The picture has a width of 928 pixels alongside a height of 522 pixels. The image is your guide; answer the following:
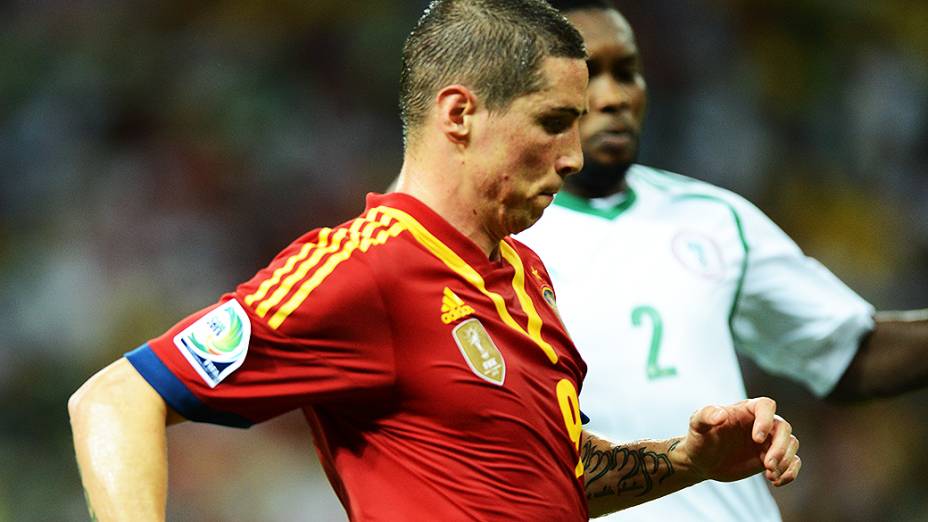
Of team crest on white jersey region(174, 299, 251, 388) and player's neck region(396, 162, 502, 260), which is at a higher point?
player's neck region(396, 162, 502, 260)

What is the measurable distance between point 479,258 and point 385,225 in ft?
0.73

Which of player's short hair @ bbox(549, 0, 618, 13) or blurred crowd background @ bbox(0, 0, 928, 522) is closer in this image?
player's short hair @ bbox(549, 0, 618, 13)

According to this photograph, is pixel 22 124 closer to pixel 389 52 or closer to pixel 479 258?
pixel 389 52

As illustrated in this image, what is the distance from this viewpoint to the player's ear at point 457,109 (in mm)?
2479

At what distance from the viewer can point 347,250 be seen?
7.60ft

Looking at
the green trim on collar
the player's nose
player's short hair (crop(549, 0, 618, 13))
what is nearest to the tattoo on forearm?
the player's nose

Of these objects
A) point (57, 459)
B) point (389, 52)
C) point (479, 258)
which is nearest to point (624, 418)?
point (479, 258)

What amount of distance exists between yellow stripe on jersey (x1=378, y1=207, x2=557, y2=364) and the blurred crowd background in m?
4.34

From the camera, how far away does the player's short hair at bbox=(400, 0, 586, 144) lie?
248cm

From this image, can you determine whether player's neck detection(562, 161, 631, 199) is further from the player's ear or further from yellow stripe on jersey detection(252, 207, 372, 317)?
yellow stripe on jersey detection(252, 207, 372, 317)

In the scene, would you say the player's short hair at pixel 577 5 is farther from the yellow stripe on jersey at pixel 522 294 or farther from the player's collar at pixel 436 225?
the player's collar at pixel 436 225

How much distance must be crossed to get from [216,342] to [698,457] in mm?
1062

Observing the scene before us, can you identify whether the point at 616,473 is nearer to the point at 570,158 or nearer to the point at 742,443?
the point at 742,443

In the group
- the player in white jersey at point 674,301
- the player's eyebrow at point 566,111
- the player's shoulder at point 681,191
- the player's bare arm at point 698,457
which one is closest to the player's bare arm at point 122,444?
the player's eyebrow at point 566,111
